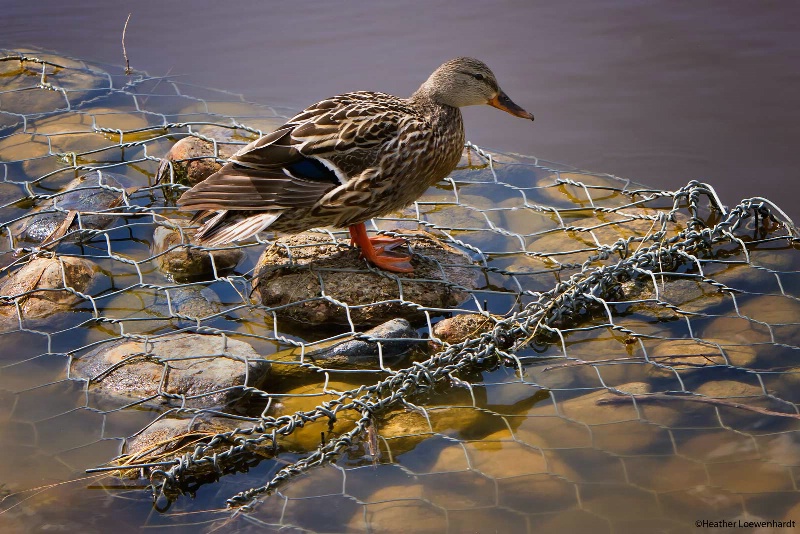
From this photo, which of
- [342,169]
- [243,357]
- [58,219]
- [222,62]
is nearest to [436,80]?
[342,169]

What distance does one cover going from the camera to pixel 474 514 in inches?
119

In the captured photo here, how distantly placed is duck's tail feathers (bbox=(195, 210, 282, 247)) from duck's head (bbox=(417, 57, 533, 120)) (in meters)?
1.06

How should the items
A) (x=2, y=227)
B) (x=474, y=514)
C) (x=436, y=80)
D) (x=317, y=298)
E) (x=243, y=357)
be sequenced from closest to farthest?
1. (x=474, y=514)
2. (x=243, y=357)
3. (x=317, y=298)
4. (x=436, y=80)
5. (x=2, y=227)

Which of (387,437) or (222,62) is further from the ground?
(222,62)

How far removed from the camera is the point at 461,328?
3.77 metres

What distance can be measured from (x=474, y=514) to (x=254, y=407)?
3.33 feet

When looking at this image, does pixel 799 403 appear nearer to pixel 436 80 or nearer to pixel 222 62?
pixel 436 80

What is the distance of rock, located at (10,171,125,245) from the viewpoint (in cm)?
463

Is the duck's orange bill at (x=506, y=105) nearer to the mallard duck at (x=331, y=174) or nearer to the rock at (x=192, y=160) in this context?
the mallard duck at (x=331, y=174)

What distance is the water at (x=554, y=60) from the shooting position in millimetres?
5297

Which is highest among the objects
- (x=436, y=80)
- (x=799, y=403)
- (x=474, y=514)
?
(x=436, y=80)

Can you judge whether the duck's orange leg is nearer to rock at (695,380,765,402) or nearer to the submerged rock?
the submerged rock

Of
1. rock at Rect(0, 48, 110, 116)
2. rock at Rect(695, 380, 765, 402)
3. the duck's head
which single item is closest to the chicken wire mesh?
rock at Rect(695, 380, 765, 402)

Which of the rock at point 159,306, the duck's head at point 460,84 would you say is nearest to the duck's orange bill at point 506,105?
the duck's head at point 460,84
